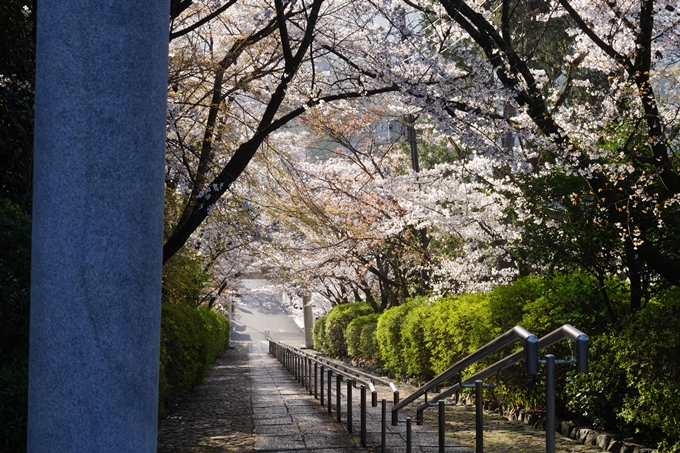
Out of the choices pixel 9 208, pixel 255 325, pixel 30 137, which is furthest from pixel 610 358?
pixel 255 325

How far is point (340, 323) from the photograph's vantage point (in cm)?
2639

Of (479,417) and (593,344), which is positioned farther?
(593,344)

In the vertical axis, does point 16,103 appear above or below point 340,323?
above

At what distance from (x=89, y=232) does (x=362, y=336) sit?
20149 millimetres

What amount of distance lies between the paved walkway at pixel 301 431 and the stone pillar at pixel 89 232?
218 inches

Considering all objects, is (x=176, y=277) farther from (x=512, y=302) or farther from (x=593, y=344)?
(x=593, y=344)

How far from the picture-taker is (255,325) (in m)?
55.2

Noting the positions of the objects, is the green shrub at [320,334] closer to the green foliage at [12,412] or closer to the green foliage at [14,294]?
the green foliage at [14,294]

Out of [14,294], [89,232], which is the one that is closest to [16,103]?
[14,294]

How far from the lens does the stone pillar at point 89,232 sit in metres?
1.61

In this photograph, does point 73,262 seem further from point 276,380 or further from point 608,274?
point 276,380

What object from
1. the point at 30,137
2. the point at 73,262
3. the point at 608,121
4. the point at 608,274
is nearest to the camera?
the point at 73,262

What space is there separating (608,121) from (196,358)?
357 inches

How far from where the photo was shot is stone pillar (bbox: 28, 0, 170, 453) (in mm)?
1614
